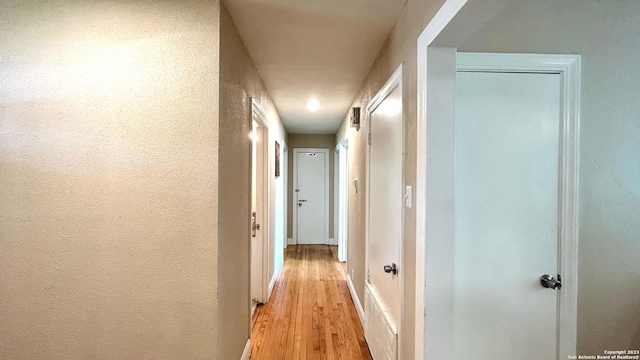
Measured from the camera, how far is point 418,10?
1.33 m

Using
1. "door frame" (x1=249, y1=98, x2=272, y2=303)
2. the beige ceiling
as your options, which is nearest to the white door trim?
the beige ceiling

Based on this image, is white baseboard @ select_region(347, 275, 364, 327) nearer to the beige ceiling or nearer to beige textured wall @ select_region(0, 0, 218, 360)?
beige textured wall @ select_region(0, 0, 218, 360)

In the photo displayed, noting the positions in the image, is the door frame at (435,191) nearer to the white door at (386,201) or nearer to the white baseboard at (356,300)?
the white door at (386,201)

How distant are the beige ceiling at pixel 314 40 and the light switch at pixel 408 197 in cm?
97

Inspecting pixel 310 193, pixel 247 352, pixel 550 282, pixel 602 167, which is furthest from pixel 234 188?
pixel 310 193

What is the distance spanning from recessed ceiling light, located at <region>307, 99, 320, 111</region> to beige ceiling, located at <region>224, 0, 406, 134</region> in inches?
8.4

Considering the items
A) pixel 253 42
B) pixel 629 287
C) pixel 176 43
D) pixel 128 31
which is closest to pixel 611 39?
pixel 629 287

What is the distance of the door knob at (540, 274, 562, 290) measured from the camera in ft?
4.58

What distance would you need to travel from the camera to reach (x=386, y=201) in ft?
6.13

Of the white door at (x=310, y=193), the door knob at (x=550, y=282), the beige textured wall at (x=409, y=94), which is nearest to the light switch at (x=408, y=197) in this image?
the beige textured wall at (x=409, y=94)

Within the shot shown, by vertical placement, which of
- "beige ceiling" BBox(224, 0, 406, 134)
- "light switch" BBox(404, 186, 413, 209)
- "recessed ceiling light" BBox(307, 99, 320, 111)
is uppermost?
"beige ceiling" BBox(224, 0, 406, 134)

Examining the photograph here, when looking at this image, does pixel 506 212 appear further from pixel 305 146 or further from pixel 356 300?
pixel 305 146

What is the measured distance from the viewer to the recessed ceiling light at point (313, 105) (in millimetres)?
→ 3392

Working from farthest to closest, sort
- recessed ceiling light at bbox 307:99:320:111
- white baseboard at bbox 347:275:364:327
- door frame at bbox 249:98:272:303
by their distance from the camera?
recessed ceiling light at bbox 307:99:320:111
door frame at bbox 249:98:272:303
white baseboard at bbox 347:275:364:327
